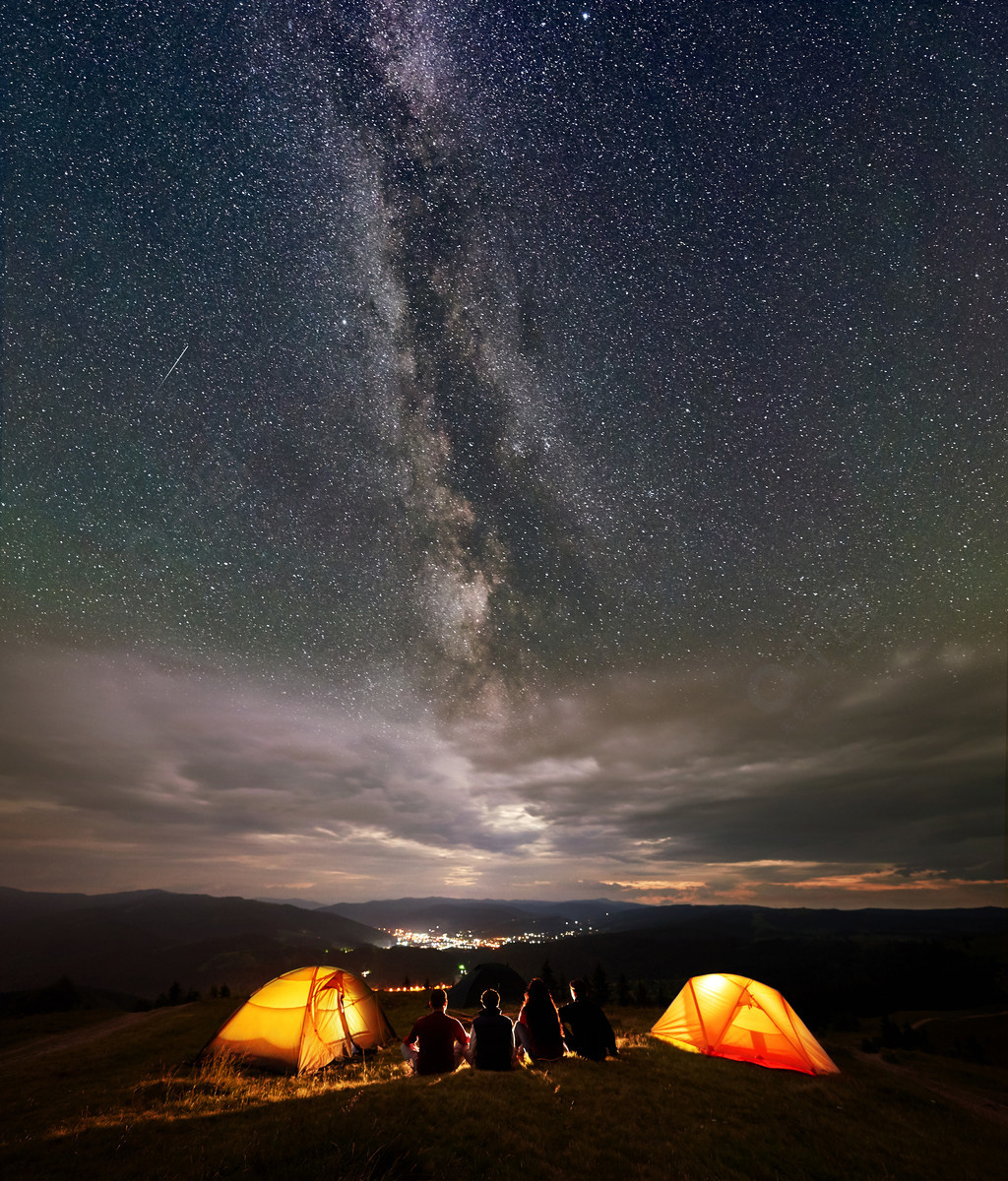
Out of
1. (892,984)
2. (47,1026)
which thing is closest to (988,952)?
(892,984)

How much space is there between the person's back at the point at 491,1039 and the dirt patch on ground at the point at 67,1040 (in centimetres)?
1610

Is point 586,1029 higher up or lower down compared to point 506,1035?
lower down

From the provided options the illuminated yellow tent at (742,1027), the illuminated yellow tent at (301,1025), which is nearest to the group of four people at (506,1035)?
the illuminated yellow tent at (301,1025)

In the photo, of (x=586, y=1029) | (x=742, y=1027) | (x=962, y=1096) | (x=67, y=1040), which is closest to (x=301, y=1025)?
(x=586, y=1029)

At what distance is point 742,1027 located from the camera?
50.5 ft

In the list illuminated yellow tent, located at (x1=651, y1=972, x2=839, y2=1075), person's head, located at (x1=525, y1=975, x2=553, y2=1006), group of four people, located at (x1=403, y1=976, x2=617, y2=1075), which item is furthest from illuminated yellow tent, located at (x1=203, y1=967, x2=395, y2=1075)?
illuminated yellow tent, located at (x1=651, y1=972, x2=839, y2=1075)

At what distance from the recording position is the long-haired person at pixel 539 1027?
12.5 meters

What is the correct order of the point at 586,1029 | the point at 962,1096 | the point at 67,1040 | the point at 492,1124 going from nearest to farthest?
the point at 492,1124 < the point at 586,1029 < the point at 962,1096 < the point at 67,1040

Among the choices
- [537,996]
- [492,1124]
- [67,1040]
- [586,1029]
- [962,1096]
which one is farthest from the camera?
[67,1040]

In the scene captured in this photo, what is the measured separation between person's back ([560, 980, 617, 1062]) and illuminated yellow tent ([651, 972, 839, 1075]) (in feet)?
13.9

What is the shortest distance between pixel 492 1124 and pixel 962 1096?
18.6 meters

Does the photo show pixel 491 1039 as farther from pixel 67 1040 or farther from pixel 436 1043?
pixel 67 1040

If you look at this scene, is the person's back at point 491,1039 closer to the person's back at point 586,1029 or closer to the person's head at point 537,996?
the person's head at point 537,996

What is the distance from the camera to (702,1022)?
16.1 metres
